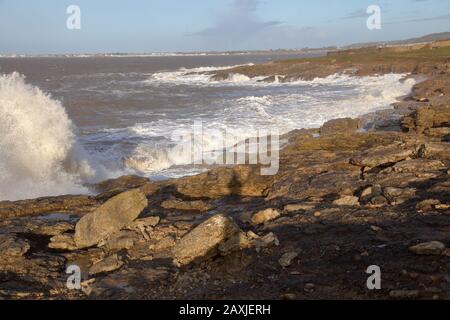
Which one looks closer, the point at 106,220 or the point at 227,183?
the point at 106,220

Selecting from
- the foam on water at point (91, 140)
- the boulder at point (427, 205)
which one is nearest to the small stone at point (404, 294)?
the boulder at point (427, 205)

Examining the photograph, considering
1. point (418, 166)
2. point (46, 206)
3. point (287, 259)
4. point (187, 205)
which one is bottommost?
point (46, 206)

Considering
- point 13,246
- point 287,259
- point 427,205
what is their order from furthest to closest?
point 427,205 < point 13,246 < point 287,259

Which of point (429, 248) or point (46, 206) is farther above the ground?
point (429, 248)

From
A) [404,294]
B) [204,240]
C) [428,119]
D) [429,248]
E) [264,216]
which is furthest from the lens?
[428,119]

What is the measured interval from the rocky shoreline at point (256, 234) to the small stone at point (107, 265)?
0.06 feet

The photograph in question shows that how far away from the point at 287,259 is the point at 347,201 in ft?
7.23

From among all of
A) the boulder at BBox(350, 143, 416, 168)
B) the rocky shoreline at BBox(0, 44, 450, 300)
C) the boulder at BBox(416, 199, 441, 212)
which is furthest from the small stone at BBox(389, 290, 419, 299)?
the boulder at BBox(350, 143, 416, 168)

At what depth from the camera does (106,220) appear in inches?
269

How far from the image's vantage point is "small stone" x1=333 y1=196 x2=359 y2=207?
7125 millimetres

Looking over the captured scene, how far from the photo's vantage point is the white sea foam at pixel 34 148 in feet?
39.1

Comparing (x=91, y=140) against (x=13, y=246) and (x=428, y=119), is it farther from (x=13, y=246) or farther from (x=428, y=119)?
(x=13, y=246)

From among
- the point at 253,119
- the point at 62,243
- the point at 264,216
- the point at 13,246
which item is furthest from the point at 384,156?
the point at 253,119
